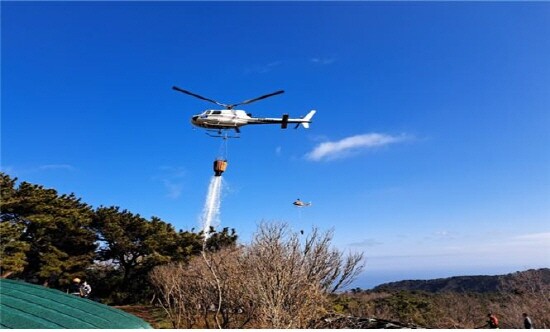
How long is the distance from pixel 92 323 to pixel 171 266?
995 inches

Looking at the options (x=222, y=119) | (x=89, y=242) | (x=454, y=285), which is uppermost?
(x=222, y=119)

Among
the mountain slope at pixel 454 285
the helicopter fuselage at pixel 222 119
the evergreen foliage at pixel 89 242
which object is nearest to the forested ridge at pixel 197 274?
the evergreen foliage at pixel 89 242

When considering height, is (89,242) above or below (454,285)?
above

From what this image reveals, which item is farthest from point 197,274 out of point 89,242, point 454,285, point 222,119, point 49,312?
point 454,285

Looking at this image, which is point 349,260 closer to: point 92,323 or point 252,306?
point 252,306

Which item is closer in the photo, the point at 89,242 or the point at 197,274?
the point at 197,274

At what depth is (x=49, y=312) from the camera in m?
4.27

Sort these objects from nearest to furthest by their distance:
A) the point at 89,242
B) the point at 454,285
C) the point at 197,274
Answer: the point at 197,274
the point at 89,242
the point at 454,285

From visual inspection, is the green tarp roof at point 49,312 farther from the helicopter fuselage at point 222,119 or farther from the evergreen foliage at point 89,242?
the evergreen foliage at point 89,242

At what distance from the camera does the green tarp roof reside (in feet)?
12.8

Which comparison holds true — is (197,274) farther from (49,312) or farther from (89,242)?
(89,242)

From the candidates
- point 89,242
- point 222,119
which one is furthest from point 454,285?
point 222,119

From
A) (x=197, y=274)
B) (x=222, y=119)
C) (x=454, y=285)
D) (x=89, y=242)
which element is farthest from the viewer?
(x=454, y=285)

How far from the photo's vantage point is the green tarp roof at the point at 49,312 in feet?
12.8
